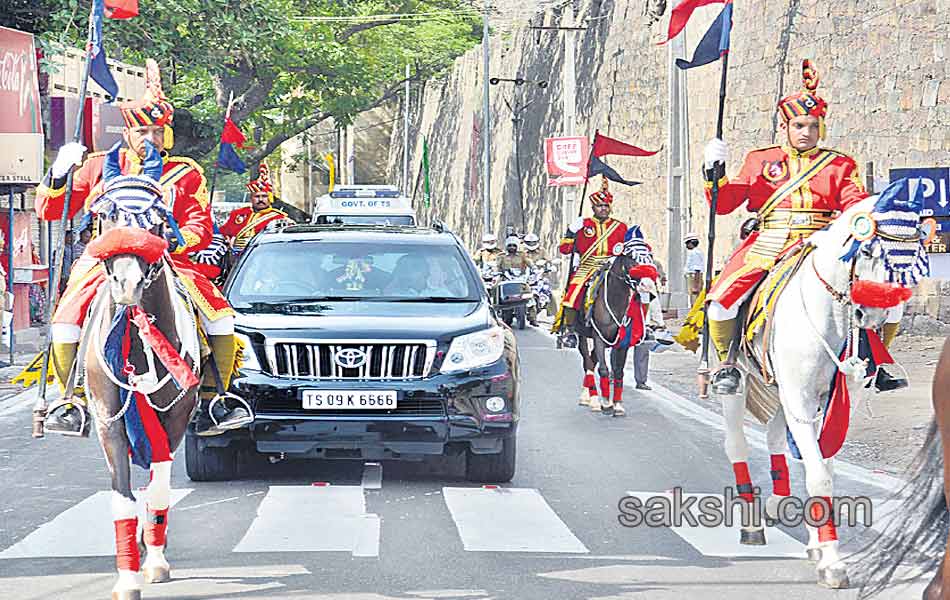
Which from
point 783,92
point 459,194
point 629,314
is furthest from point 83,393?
point 459,194

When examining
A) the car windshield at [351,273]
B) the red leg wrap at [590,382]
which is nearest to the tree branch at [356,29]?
the red leg wrap at [590,382]

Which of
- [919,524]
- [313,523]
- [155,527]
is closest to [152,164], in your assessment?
[155,527]

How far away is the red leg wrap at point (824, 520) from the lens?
755 cm

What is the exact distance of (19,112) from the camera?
23.7 metres

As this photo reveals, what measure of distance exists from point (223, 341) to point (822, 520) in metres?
3.08

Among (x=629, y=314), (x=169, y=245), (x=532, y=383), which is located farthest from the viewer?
(x=532, y=383)

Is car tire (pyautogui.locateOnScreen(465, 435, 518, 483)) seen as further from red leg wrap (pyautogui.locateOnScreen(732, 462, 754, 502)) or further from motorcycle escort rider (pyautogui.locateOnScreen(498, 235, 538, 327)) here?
motorcycle escort rider (pyautogui.locateOnScreen(498, 235, 538, 327))

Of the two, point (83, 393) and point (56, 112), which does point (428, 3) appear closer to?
point (56, 112)

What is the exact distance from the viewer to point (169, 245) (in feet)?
25.7

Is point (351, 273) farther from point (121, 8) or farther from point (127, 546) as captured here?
point (127, 546)

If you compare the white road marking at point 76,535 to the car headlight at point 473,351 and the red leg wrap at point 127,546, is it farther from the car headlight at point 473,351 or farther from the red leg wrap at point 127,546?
the car headlight at point 473,351

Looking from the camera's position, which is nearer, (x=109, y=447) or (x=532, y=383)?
(x=109, y=447)

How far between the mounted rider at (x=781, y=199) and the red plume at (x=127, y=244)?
332 cm

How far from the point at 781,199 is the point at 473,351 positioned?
8.18ft
